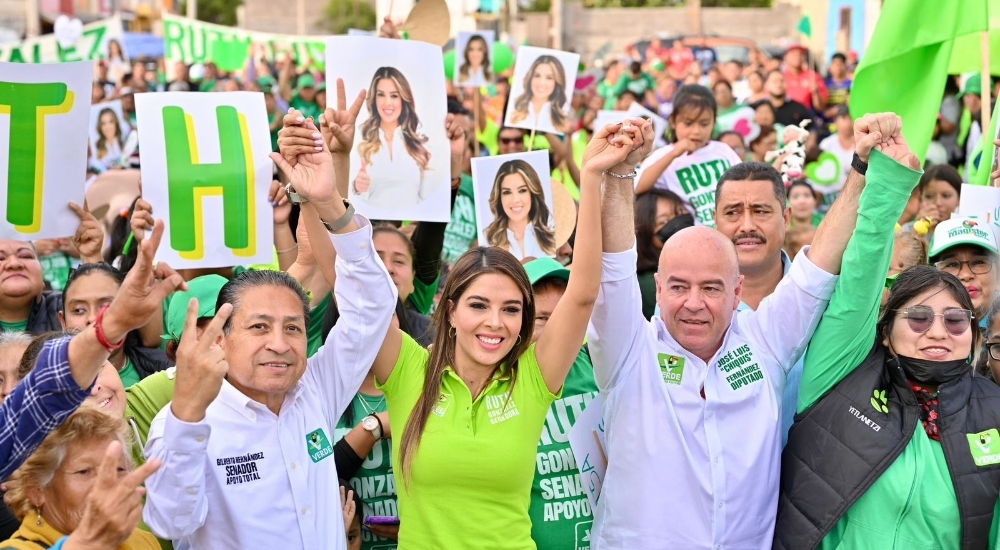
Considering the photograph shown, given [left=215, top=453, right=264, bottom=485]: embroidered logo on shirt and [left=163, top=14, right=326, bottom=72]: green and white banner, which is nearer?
[left=215, top=453, right=264, bottom=485]: embroidered logo on shirt

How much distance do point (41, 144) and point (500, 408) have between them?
2.35 metres

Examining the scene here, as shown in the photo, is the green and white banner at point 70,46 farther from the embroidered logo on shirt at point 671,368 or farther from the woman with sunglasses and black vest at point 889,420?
the woman with sunglasses and black vest at point 889,420

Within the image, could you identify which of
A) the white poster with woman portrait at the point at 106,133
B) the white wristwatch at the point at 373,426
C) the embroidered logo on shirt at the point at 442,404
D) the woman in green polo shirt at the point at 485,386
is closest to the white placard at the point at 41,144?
the white wristwatch at the point at 373,426

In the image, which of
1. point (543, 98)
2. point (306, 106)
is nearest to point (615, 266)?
point (543, 98)

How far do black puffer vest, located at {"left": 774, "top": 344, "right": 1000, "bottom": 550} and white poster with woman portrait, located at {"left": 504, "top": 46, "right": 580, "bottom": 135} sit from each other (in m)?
4.37

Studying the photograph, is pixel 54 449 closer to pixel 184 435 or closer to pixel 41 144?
pixel 184 435

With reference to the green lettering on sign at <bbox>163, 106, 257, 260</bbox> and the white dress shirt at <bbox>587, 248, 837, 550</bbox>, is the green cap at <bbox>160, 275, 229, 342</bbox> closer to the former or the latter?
the green lettering on sign at <bbox>163, 106, 257, 260</bbox>

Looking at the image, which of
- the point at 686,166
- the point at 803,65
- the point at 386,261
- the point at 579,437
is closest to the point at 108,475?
the point at 579,437

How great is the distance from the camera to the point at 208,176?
4.68m

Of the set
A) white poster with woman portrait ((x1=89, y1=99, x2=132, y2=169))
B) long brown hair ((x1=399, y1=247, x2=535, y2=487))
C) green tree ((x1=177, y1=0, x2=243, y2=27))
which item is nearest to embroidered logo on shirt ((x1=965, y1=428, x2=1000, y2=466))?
long brown hair ((x1=399, y1=247, x2=535, y2=487))

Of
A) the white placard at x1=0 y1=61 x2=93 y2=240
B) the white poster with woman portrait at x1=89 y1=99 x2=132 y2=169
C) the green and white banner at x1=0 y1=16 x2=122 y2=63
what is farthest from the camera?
the green and white banner at x1=0 y1=16 x2=122 y2=63

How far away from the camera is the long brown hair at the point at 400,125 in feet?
17.5

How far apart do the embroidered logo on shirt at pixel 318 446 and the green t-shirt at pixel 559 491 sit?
2.26 feet

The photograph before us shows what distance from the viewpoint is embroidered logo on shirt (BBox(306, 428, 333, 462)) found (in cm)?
325
